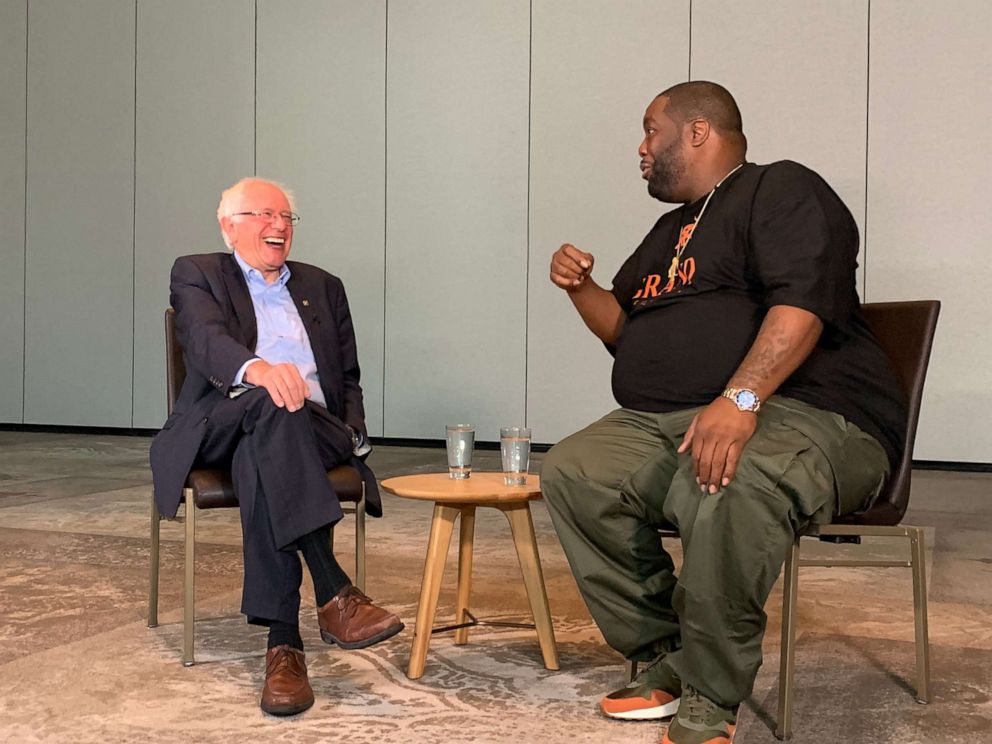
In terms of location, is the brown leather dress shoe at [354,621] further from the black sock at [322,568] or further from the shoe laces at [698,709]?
the shoe laces at [698,709]

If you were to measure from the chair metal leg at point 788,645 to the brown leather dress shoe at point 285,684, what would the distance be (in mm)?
860

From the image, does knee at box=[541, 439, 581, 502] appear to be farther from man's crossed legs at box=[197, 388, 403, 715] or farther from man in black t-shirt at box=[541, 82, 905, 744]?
man's crossed legs at box=[197, 388, 403, 715]

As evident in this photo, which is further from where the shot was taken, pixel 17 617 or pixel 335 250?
pixel 335 250

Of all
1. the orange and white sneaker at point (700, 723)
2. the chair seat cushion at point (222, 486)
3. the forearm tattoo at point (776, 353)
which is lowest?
the orange and white sneaker at point (700, 723)

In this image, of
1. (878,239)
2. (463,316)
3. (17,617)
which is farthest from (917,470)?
(17,617)

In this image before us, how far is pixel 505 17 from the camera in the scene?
7422 mm

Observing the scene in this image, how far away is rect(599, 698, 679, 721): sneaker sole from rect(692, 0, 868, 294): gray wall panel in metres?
4.94

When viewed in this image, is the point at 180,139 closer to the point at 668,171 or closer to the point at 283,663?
the point at 668,171

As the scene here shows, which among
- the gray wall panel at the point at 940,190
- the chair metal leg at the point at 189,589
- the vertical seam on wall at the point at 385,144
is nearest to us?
the chair metal leg at the point at 189,589

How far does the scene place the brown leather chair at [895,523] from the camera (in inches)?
79.0

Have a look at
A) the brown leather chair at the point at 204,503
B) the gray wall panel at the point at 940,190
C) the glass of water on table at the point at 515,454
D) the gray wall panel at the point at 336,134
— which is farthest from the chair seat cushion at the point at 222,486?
the gray wall panel at the point at 336,134

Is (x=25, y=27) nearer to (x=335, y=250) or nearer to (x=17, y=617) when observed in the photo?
(x=335, y=250)

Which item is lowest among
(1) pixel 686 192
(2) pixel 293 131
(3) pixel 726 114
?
(1) pixel 686 192

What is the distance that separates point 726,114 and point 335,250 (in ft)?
18.9
